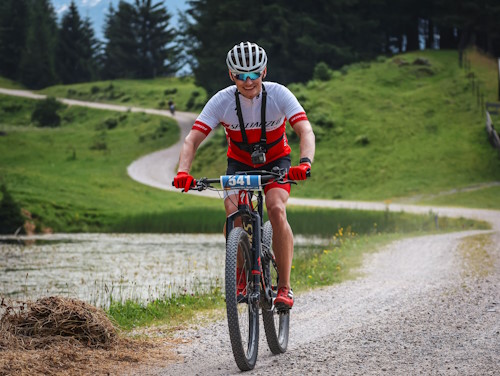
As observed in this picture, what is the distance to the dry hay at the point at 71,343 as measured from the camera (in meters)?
7.01

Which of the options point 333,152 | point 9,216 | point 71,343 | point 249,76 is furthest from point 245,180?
point 333,152

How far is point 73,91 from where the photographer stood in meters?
92.4

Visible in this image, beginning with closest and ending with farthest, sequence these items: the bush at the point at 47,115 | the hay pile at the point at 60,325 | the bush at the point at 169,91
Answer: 1. the hay pile at the point at 60,325
2. the bush at the point at 47,115
3. the bush at the point at 169,91

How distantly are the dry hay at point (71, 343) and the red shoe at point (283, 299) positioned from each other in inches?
47.0

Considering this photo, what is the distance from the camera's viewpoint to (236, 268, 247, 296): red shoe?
6.95 metres

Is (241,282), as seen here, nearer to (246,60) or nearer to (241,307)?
(241,307)

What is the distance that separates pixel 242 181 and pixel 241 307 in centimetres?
124

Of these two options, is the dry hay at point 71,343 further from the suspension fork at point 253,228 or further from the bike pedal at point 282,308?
the suspension fork at point 253,228

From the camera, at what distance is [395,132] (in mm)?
50281

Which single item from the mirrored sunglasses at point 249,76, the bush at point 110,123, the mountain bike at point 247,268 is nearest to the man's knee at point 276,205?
the mountain bike at point 247,268

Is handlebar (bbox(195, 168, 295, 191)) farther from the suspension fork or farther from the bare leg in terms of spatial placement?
the bare leg

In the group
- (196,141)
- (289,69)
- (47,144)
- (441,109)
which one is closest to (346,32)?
(289,69)

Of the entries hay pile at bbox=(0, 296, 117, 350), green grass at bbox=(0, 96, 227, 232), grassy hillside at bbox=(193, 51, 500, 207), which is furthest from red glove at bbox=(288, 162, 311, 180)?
grassy hillside at bbox=(193, 51, 500, 207)

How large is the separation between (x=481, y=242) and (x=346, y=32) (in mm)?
53028
